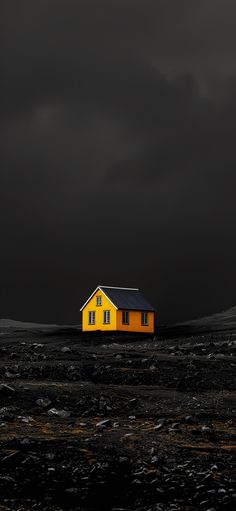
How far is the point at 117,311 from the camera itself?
5859 cm

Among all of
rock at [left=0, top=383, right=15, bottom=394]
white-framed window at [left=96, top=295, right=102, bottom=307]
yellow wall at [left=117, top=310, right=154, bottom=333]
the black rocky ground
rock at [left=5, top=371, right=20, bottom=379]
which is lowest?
the black rocky ground

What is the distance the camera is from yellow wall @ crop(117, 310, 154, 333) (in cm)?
5872

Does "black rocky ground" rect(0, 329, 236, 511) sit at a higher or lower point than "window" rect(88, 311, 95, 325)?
lower

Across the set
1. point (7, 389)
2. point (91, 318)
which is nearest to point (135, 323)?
point (91, 318)

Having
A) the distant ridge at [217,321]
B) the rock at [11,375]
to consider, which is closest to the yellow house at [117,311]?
the distant ridge at [217,321]

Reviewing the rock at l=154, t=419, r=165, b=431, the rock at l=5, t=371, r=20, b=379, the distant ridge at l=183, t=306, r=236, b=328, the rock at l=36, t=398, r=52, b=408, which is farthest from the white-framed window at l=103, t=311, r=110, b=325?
the rock at l=154, t=419, r=165, b=431

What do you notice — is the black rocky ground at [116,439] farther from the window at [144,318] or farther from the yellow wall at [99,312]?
the window at [144,318]

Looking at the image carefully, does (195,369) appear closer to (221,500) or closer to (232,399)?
(232,399)

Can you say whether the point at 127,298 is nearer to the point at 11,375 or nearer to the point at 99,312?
the point at 99,312

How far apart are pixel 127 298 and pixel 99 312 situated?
3063mm

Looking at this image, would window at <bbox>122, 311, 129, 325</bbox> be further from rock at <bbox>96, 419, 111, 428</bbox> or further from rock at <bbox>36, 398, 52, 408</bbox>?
rock at <bbox>96, 419, 111, 428</bbox>

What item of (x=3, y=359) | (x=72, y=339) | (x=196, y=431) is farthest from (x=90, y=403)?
(x=72, y=339)

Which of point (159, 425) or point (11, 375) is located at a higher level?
point (11, 375)

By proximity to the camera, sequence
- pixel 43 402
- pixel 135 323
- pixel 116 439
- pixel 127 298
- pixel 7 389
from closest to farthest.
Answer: pixel 116 439, pixel 43 402, pixel 7 389, pixel 135 323, pixel 127 298
